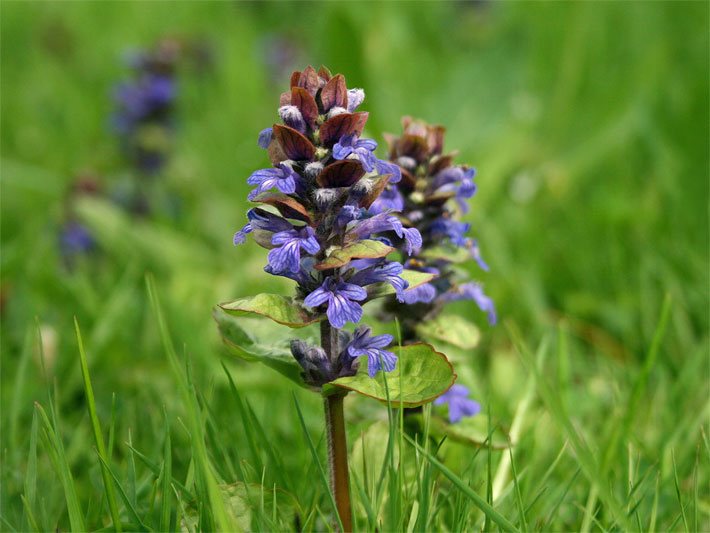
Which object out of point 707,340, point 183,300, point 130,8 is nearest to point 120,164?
point 183,300

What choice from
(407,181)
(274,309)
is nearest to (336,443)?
(274,309)

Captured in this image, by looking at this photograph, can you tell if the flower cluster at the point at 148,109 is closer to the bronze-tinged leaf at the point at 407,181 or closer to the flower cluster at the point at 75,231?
the flower cluster at the point at 75,231

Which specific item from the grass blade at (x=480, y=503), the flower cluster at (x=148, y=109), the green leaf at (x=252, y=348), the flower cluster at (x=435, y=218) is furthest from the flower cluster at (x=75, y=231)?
the grass blade at (x=480, y=503)

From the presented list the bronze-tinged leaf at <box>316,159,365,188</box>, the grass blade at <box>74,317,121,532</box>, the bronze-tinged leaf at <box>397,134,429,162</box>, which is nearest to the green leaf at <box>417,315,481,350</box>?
the bronze-tinged leaf at <box>397,134,429,162</box>

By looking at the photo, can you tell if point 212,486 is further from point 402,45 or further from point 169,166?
point 402,45

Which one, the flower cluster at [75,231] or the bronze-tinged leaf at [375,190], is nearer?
the bronze-tinged leaf at [375,190]

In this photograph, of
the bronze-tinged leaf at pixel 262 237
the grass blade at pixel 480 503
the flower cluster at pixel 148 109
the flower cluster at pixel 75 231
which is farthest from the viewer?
the flower cluster at pixel 148 109

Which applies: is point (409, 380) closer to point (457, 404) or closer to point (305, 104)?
point (457, 404)
